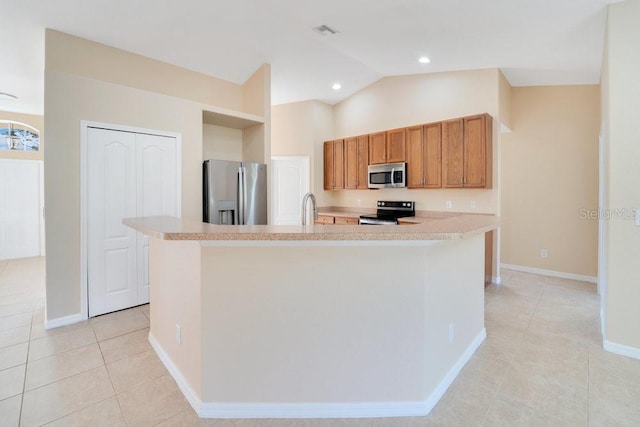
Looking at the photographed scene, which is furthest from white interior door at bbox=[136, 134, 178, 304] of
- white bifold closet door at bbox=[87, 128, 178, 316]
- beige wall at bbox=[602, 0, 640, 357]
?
beige wall at bbox=[602, 0, 640, 357]

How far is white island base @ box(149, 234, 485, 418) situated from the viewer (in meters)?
1.71

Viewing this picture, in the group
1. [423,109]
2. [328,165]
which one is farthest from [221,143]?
[423,109]

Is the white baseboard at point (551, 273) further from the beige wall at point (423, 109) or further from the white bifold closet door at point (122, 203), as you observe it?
the white bifold closet door at point (122, 203)

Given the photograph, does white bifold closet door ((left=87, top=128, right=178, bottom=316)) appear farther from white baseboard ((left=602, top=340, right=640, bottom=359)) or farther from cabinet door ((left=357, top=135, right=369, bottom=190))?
white baseboard ((left=602, top=340, right=640, bottom=359))

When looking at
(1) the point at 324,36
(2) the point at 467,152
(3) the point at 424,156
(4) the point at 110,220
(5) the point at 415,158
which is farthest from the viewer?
(5) the point at 415,158

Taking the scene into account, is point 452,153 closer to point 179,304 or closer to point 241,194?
point 241,194

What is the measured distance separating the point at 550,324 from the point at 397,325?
229 centimetres

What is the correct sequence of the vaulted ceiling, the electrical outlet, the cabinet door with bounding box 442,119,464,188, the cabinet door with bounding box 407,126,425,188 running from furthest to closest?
the cabinet door with bounding box 407,126,425,188, the cabinet door with bounding box 442,119,464,188, the vaulted ceiling, the electrical outlet

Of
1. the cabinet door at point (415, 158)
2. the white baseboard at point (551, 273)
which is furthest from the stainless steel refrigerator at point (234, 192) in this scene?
the white baseboard at point (551, 273)

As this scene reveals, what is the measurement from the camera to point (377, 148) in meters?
5.25

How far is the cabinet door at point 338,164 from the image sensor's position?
5.82 m

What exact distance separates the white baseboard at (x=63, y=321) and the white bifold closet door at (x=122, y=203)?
107mm

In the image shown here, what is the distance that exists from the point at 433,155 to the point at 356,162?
4.88 feet

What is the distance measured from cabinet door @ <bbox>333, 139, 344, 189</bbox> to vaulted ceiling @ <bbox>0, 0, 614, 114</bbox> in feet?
4.89
